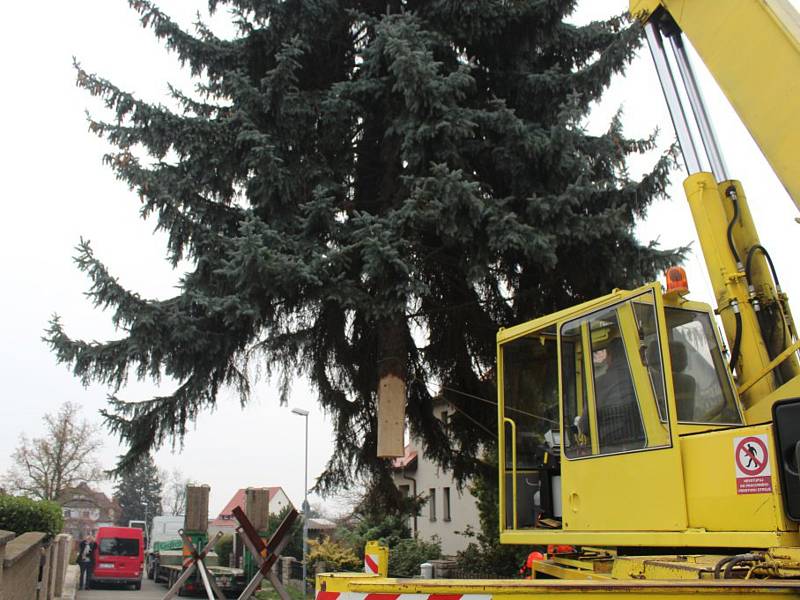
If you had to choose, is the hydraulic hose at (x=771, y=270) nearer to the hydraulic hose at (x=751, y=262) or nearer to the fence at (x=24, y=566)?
the hydraulic hose at (x=751, y=262)

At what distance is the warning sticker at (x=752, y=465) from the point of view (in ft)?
12.3

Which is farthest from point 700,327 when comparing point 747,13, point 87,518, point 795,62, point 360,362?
point 87,518

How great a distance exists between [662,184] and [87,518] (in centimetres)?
8858

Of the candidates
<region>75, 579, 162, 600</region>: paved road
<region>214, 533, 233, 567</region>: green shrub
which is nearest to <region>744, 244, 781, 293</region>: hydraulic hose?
<region>75, 579, 162, 600</region>: paved road

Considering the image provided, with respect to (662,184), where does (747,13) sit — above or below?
below

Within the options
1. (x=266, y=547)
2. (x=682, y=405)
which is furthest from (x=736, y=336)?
(x=266, y=547)

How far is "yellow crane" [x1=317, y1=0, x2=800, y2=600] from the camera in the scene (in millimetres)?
3674

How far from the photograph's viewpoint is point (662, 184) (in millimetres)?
10125

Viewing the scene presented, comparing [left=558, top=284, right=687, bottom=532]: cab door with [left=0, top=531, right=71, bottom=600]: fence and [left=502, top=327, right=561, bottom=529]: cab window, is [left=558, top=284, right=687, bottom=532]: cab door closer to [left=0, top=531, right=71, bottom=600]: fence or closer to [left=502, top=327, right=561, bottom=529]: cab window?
[left=502, top=327, right=561, bottom=529]: cab window

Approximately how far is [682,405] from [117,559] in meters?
26.0

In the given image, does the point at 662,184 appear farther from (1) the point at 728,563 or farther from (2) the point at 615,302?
(1) the point at 728,563

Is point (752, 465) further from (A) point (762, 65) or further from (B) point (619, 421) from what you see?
(A) point (762, 65)

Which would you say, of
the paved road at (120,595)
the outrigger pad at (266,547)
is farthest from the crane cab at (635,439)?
the paved road at (120,595)

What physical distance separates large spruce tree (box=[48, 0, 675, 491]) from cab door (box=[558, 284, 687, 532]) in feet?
14.4
